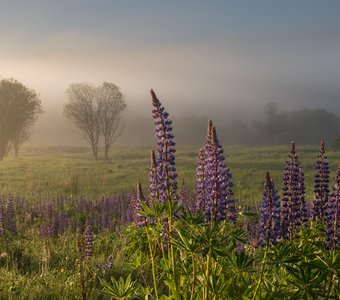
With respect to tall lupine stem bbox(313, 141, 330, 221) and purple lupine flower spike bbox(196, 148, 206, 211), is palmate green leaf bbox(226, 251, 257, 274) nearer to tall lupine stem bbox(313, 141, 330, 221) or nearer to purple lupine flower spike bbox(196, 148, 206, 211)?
purple lupine flower spike bbox(196, 148, 206, 211)

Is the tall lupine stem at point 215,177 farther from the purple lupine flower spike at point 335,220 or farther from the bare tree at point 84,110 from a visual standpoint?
the bare tree at point 84,110

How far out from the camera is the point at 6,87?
168 ft

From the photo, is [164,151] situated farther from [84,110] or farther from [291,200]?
[84,110]

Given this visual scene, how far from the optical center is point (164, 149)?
11.9ft

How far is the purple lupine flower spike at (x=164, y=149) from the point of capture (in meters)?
3.54

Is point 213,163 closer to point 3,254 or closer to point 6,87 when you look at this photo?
point 3,254

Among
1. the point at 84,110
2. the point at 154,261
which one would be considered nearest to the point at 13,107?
A: the point at 84,110

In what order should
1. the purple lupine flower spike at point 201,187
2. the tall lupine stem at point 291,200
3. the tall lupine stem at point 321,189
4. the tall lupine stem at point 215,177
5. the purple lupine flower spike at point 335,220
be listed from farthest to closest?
the tall lupine stem at point 321,189 < the tall lupine stem at point 291,200 < the purple lupine flower spike at point 201,187 < the purple lupine flower spike at point 335,220 < the tall lupine stem at point 215,177

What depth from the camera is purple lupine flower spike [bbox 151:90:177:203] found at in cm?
354

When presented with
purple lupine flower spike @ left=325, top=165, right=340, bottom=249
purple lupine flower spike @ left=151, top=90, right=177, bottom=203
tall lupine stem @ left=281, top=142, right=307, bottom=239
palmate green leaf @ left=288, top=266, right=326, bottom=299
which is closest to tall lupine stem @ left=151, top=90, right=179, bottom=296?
purple lupine flower spike @ left=151, top=90, right=177, bottom=203

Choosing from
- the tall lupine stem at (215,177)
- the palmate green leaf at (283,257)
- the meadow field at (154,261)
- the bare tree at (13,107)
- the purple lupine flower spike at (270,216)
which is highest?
the bare tree at (13,107)

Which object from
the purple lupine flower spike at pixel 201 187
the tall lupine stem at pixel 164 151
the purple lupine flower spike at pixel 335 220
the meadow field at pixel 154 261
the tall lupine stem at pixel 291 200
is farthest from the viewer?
the tall lupine stem at pixel 291 200

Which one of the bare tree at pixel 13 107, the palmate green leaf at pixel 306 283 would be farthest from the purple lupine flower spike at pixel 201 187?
the bare tree at pixel 13 107

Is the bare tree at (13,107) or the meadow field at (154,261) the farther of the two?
the bare tree at (13,107)
